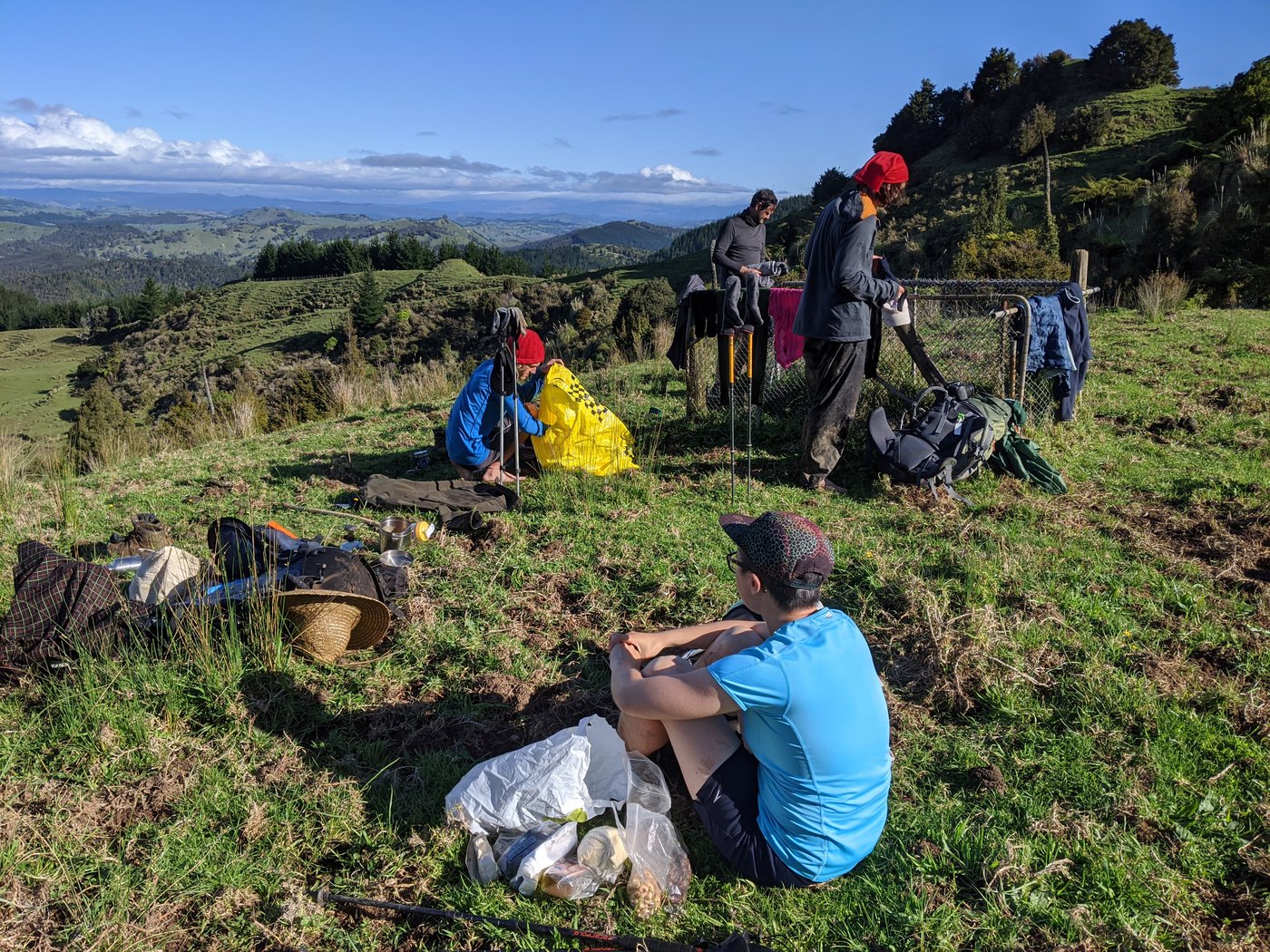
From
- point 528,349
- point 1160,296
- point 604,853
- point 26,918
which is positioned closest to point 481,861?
point 604,853

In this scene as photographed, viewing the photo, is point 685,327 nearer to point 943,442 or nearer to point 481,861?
point 943,442

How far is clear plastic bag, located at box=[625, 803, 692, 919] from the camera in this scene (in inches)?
96.0

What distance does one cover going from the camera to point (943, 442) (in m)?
5.69

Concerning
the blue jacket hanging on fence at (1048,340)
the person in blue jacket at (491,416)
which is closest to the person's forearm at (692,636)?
the person in blue jacket at (491,416)

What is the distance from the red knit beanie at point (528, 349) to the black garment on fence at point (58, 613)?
326 centimetres

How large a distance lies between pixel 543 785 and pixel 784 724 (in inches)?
35.8

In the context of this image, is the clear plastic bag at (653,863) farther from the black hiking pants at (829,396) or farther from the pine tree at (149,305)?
the pine tree at (149,305)

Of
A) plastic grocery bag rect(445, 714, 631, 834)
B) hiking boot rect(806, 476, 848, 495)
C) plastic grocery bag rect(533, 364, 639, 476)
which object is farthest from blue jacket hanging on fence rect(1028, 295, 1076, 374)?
plastic grocery bag rect(445, 714, 631, 834)

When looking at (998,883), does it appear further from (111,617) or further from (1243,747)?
(111,617)

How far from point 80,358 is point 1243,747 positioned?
9361cm

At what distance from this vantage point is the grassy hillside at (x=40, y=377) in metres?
50.1

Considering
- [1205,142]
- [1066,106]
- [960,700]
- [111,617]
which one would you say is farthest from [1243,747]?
[1066,106]

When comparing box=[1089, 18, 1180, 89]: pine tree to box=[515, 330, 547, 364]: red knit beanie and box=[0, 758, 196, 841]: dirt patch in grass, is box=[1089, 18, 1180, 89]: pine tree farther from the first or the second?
box=[0, 758, 196, 841]: dirt patch in grass

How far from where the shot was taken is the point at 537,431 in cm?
632
